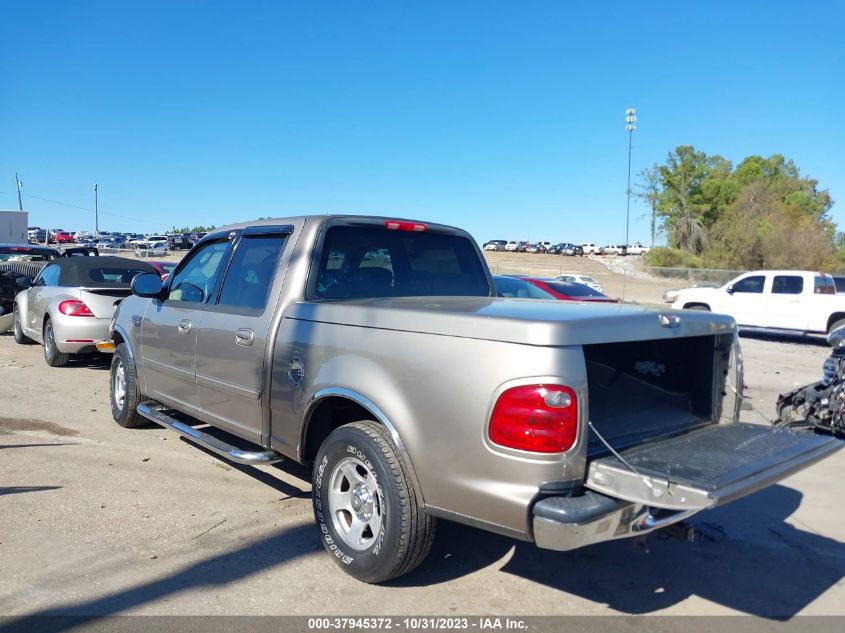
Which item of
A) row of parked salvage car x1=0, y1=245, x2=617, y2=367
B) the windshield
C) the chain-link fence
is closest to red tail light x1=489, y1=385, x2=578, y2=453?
row of parked salvage car x1=0, y1=245, x2=617, y2=367

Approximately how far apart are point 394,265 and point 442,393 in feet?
6.13

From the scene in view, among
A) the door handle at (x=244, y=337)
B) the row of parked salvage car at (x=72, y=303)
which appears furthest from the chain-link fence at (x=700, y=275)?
the door handle at (x=244, y=337)

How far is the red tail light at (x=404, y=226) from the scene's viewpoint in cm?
486

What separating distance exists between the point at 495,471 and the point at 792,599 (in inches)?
76.3

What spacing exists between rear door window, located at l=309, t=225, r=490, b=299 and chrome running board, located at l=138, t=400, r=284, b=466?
1074mm

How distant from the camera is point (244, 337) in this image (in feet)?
14.6

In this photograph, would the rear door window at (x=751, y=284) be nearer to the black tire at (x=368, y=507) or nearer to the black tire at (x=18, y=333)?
the black tire at (x=18, y=333)

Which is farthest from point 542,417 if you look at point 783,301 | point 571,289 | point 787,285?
point 787,285

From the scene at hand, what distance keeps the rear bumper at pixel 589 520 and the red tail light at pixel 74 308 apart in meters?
8.25

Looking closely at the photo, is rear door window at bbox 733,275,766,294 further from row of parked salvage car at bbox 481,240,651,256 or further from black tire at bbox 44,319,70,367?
row of parked salvage car at bbox 481,240,651,256

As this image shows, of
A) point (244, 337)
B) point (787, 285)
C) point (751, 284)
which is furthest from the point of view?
point (751, 284)

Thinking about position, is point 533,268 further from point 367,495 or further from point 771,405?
point 367,495

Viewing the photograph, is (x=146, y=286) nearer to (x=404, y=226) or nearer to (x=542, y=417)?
(x=404, y=226)

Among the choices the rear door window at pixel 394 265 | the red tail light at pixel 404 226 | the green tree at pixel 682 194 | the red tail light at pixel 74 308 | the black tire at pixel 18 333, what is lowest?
the black tire at pixel 18 333
